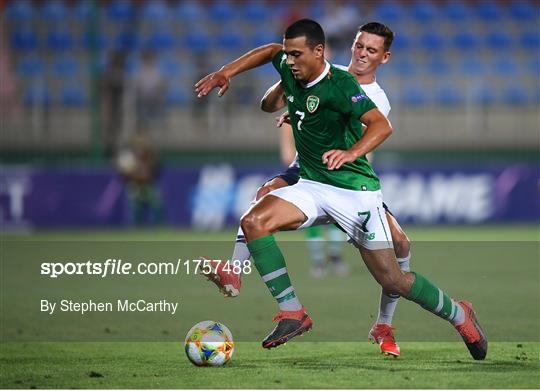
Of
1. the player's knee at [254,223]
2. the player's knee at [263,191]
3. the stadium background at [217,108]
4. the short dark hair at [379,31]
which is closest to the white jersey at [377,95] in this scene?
the short dark hair at [379,31]

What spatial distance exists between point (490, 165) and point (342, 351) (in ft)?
38.9

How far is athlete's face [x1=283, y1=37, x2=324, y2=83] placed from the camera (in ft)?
20.4

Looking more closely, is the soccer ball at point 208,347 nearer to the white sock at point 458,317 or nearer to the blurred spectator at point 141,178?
the white sock at point 458,317

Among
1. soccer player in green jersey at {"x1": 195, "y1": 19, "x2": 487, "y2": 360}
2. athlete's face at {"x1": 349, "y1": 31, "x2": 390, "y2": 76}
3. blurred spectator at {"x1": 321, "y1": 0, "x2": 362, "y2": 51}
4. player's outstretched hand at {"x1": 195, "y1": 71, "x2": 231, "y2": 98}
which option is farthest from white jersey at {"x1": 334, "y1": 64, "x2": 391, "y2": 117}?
blurred spectator at {"x1": 321, "y1": 0, "x2": 362, "y2": 51}

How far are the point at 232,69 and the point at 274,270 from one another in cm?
131

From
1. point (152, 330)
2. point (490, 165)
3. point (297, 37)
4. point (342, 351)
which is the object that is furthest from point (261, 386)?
point (490, 165)

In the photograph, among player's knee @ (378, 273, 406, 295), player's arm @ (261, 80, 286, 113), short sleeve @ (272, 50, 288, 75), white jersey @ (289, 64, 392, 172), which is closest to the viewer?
player's knee @ (378, 273, 406, 295)

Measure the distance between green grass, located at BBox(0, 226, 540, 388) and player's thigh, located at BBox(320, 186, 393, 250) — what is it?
796mm

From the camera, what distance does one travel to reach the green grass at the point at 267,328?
6.00 metres

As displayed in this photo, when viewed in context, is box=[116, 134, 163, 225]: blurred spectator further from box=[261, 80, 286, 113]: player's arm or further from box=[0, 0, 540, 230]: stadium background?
box=[261, 80, 286, 113]: player's arm

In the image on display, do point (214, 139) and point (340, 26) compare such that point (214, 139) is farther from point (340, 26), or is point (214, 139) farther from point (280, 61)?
point (280, 61)

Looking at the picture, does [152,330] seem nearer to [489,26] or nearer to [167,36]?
[167,36]

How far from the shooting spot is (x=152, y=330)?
8.22 meters

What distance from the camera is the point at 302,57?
6242 millimetres
